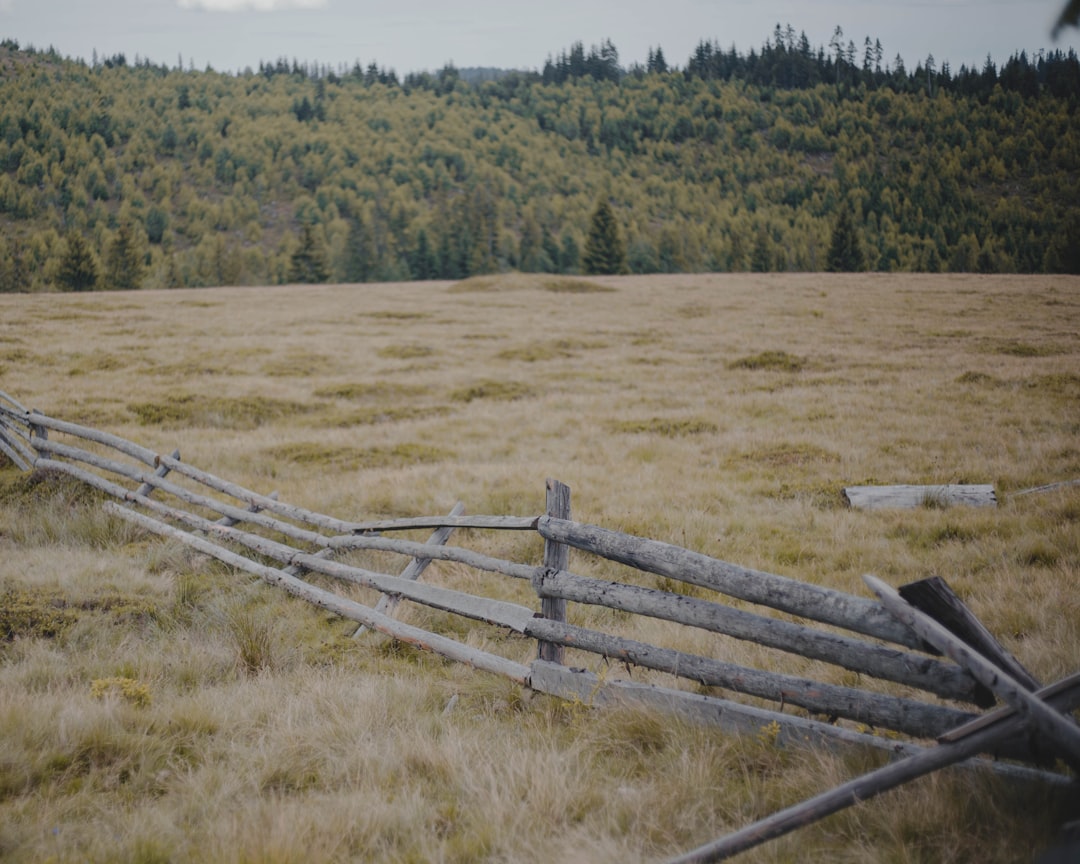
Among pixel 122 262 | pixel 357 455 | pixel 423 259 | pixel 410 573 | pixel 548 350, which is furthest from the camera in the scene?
pixel 423 259

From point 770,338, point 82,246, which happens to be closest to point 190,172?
point 82,246

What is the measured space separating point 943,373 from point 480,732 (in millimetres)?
18958

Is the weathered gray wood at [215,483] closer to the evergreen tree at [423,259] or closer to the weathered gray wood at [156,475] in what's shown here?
the weathered gray wood at [156,475]

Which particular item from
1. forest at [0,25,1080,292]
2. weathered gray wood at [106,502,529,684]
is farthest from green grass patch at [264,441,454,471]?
forest at [0,25,1080,292]

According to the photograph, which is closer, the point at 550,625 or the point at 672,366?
the point at 550,625

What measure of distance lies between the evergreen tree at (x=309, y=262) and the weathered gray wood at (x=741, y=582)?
81956 mm

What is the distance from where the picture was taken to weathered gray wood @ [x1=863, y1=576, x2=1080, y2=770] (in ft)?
7.53

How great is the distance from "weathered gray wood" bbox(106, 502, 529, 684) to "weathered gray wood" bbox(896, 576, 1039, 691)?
2.73 m

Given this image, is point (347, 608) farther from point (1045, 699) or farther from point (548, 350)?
point (548, 350)

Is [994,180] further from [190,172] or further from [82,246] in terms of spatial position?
[190,172]

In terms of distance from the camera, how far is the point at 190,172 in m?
194

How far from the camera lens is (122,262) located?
70375mm

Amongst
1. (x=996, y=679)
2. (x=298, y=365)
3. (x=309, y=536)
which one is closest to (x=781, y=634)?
(x=996, y=679)

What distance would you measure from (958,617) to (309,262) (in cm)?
8496
